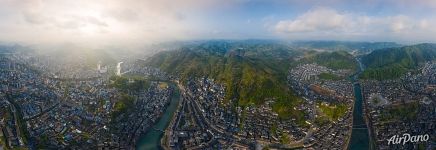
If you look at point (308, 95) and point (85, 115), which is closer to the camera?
point (85, 115)

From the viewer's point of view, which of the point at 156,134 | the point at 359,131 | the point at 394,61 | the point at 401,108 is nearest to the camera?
the point at 156,134

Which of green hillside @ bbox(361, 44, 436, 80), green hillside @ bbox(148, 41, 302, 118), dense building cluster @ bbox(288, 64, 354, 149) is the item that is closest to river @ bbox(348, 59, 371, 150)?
dense building cluster @ bbox(288, 64, 354, 149)

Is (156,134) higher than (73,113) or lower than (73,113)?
lower

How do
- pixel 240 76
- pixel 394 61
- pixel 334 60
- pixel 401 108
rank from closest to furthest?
pixel 401 108 < pixel 240 76 < pixel 394 61 < pixel 334 60

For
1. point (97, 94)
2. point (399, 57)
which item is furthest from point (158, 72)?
point (399, 57)

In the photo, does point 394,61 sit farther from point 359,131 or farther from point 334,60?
point 359,131

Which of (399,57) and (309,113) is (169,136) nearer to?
(309,113)

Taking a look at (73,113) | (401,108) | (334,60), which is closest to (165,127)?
(73,113)

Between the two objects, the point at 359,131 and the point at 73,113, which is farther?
the point at 73,113

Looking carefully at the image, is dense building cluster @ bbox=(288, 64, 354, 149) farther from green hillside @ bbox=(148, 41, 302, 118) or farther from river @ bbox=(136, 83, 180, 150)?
river @ bbox=(136, 83, 180, 150)
